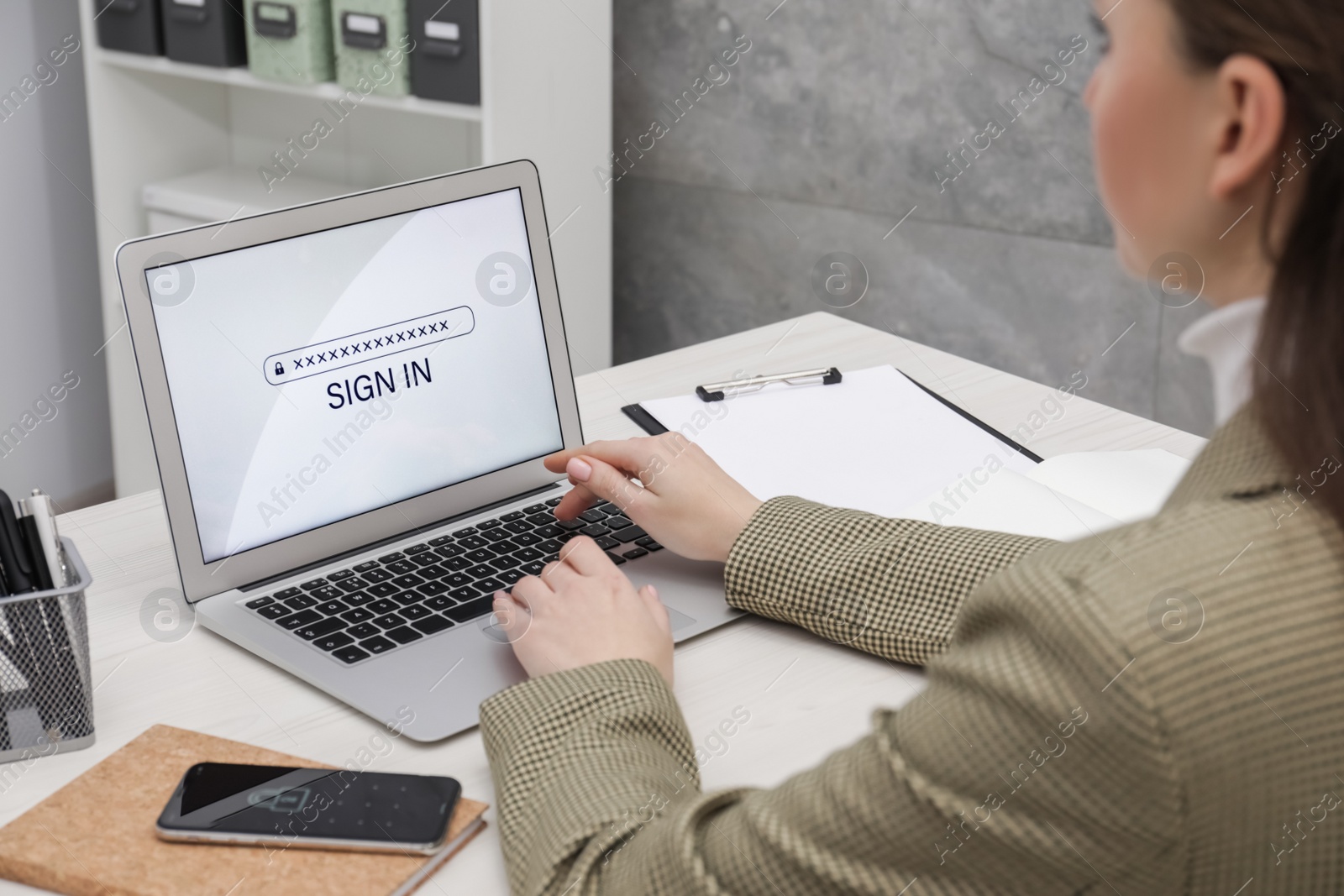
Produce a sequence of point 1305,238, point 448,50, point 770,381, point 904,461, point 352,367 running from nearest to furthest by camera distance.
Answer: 1. point 1305,238
2. point 352,367
3. point 904,461
4. point 770,381
5. point 448,50

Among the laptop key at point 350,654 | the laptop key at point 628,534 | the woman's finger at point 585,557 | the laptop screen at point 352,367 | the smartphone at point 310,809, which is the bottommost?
the smartphone at point 310,809

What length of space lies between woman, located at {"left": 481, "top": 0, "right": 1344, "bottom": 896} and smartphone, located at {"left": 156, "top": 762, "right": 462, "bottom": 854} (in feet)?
0.37

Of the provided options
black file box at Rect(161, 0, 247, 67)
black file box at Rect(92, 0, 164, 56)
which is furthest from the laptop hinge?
black file box at Rect(92, 0, 164, 56)

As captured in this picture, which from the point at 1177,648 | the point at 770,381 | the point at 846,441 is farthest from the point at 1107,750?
the point at 770,381

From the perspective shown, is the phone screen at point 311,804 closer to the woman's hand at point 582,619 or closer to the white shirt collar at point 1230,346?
the woman's hand at point 582,619

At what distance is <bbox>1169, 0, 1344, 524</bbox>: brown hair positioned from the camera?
448 mm

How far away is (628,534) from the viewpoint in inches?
41.8

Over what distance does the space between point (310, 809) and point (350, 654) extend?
176 mm

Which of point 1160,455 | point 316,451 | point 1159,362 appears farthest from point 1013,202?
point 316,451

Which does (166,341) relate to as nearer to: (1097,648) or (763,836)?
(763,836)

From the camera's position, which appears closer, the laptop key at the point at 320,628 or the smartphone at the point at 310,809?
the smartphone at the point at 310,809

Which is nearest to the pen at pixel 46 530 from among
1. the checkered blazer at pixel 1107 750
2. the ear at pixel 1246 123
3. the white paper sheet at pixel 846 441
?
the checkered blazer at pixel 1107 750

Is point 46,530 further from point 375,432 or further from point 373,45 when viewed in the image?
point 373,45

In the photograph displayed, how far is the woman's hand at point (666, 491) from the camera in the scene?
988 millimetres
